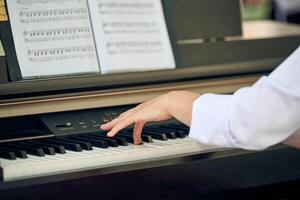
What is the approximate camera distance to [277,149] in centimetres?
171

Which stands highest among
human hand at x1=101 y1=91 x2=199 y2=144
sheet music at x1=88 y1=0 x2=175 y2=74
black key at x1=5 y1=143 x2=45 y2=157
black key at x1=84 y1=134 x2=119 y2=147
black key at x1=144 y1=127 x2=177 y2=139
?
sheet music at x1=88 y1=0 x2=175 y2=74

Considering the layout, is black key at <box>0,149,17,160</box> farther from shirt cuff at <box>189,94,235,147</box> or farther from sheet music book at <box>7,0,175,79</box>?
shirt cuff at <box>189,94,235,147</box>

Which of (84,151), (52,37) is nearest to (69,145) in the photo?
(84,151)

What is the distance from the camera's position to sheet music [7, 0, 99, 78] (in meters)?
1.73

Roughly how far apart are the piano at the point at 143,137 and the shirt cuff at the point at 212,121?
0.16 m

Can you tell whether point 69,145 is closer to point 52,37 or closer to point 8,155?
point 8,155

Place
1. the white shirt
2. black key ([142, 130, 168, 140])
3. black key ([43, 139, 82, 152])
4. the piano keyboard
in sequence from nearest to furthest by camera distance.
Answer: the white shirt < the piano keyboard < black key ([43, 139, 82, 152]) < black key ([142, 130, 168, 140])

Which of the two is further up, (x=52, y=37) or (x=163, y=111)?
(x=52, y=37)

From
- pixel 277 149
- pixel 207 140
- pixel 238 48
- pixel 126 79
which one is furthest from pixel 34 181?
pixel 238 48

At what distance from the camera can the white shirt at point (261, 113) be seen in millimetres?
1321

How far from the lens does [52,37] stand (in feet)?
5.81

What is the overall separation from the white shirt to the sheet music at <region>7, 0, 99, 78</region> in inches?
20.4

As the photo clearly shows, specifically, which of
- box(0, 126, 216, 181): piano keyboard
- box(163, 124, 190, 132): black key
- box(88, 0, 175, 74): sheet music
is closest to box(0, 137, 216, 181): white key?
box(0, 126, 216, 181): piano keyboard

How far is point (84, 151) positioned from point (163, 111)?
0.73 ft
